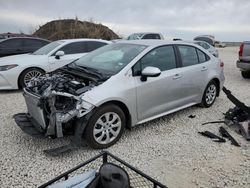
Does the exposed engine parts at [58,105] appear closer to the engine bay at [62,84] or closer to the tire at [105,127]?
the engine bay at [62,84]

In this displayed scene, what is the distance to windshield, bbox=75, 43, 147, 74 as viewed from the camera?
180 inches

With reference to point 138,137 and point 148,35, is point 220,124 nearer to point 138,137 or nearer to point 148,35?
point 138,137

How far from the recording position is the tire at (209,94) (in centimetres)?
607

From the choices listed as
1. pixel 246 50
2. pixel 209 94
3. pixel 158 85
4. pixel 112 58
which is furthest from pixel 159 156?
pixel 246 50

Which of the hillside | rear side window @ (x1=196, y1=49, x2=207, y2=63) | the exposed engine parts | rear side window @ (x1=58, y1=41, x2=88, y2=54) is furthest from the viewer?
the hillside

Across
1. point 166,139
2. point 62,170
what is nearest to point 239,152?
point 166,139

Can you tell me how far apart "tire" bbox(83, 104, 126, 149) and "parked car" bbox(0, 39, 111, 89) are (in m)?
3.92

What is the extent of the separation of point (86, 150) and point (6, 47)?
7653mm

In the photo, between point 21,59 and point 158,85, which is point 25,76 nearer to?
point 21,59

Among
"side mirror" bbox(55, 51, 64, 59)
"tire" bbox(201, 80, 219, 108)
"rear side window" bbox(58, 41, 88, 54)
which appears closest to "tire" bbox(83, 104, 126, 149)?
"tire" bbox(201, 80, 219, 108)

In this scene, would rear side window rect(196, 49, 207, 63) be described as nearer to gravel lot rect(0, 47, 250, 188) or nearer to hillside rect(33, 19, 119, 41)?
gravel lot rect(0, 47, 250, 188)

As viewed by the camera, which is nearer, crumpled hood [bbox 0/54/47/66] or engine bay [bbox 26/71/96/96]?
engine bay [bbox 26/71/96/96]

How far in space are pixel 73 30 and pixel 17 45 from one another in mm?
12076

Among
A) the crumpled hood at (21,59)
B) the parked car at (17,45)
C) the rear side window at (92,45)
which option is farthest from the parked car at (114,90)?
the parked car at (17,45)
